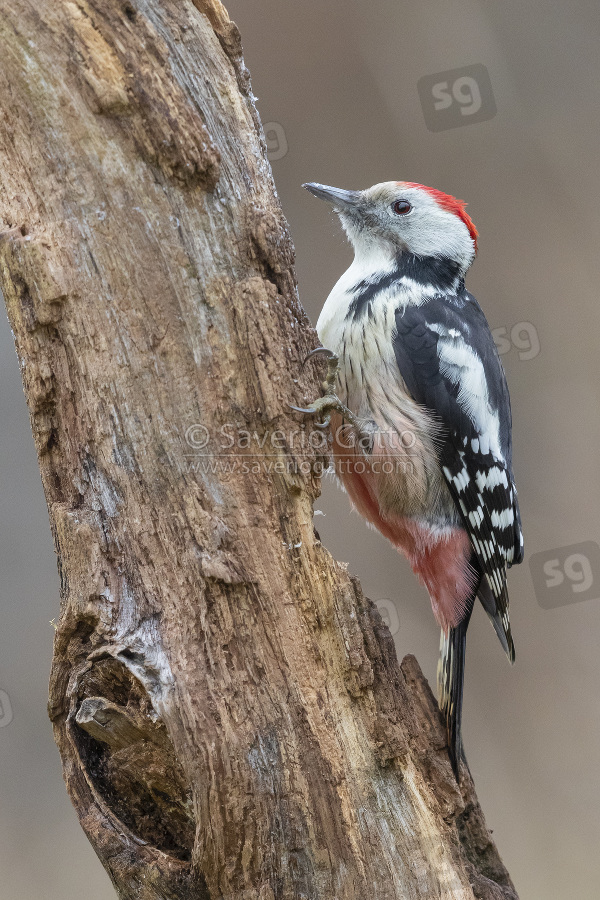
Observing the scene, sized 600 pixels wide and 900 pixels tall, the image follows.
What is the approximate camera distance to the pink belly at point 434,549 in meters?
2.53

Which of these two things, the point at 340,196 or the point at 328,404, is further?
the point at 340,196

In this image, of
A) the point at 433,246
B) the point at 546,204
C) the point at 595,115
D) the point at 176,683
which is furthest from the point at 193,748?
the point at 595,115

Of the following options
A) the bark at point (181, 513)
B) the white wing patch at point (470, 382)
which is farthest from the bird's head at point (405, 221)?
the bark at point (181, 513)

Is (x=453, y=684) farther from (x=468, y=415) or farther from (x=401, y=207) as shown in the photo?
(x=401, y=207)

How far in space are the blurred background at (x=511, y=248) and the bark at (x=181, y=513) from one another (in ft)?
8.92

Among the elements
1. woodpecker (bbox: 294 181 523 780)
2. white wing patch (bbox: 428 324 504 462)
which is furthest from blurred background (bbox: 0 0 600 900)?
white wing patch (bbox: 428 324 504 462)

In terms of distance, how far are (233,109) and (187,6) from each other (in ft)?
0.87

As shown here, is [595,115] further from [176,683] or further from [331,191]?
[176,683]

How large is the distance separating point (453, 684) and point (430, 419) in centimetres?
83

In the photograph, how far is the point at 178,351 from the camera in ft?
5.61

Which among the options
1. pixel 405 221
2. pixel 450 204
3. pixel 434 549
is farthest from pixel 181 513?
pixel 450 204

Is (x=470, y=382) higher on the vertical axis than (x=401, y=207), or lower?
lower

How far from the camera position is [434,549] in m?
2.58

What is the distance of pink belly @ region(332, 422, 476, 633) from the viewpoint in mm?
2525
